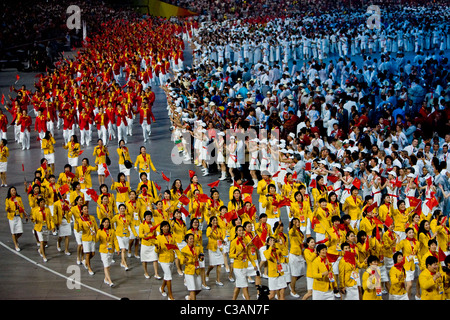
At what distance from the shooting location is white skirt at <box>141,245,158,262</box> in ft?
42.0

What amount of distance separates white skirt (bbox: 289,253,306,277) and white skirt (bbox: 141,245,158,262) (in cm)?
240

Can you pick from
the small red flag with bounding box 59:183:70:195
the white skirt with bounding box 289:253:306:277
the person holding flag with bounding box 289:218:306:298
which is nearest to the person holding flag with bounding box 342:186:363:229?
the person holding flag with bounding box 289:218:306:298

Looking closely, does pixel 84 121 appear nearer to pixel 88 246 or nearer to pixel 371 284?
pixel 88 246

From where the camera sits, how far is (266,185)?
14.8 m

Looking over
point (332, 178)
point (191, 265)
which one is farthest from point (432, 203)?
point (191, 265)

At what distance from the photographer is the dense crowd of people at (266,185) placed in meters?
11.8

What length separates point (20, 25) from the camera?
43156 millimetres

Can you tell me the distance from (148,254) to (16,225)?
3.35 metres

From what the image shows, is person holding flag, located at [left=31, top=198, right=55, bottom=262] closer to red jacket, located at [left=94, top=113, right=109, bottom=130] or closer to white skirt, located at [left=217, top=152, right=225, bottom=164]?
white skirt, located at [left=217, top=152, right=225, bottom=164]

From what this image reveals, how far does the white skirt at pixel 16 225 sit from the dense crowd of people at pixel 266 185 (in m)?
0.10

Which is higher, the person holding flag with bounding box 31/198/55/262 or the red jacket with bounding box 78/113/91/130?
the red jacket with bounding box 78/113/91/130

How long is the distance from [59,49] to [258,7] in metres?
18.5

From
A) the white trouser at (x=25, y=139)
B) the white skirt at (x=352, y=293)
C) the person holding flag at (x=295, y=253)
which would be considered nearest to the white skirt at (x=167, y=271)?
the person holding flag at (x=295, y=253)

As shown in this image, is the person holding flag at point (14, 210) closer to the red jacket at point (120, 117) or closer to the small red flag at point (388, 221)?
the small red flag at point (388, 221)
